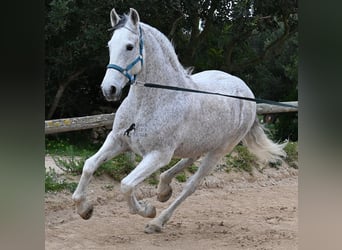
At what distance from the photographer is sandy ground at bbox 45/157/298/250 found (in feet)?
12.8

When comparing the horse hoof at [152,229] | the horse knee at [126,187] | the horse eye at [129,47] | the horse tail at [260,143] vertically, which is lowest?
the horse hoof at [152,229]

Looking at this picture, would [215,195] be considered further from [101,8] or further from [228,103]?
[101,8]

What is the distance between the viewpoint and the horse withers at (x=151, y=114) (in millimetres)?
3199

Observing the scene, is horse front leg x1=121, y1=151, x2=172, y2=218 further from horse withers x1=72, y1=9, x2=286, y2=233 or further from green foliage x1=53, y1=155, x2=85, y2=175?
green foliage x1=53, y1=155, x2=85, y2=175

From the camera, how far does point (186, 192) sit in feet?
13.5

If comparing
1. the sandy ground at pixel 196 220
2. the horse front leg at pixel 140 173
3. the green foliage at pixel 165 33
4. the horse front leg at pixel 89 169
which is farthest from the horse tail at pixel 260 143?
the green foliage at pixel 165 33

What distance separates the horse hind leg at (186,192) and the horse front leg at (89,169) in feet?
2.44

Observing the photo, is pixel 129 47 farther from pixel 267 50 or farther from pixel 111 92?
pixel 267 50

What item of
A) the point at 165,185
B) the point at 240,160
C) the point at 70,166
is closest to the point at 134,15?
the point at 165,185

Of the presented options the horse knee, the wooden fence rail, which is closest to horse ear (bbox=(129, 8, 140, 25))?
the horse knee

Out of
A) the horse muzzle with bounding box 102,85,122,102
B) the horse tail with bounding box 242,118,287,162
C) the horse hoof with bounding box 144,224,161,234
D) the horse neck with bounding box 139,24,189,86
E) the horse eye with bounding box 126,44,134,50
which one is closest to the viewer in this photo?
the horse muzzle with bounding box 102,85,122,102

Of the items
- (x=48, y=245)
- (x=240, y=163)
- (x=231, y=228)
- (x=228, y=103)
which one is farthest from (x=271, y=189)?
(x=48, y=245)

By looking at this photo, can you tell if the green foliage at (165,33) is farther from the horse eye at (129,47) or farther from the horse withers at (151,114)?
the horse eye at (129,47)
